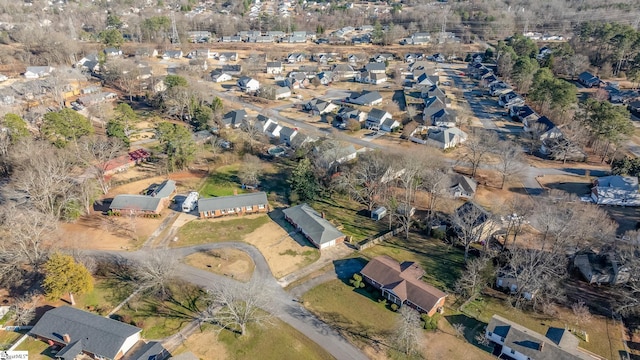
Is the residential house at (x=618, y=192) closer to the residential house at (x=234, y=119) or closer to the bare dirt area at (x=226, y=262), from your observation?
the bare dirt area at (x=226, y=262)

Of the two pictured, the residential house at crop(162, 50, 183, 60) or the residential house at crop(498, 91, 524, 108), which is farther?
the residential house at crop(162, 50, 183, 60)

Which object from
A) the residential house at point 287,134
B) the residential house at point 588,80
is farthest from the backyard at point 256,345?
the residential house at point 588,80

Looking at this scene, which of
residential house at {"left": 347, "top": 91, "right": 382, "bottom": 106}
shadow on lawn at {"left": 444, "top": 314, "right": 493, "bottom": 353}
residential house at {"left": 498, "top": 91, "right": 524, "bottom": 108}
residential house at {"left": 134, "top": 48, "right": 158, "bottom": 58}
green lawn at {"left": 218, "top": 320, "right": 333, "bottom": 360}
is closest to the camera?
green lawn at {"left": 218, "top": 320, "right": 333, "bottom": 360}

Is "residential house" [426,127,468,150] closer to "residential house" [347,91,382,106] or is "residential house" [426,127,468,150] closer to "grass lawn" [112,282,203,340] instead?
"residential house" [347,91,382,106]

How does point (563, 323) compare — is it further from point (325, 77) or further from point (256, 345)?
point (325, 77)

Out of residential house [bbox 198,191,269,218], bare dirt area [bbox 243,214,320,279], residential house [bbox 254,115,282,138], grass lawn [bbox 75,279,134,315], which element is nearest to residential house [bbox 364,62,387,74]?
residential house [bbox 254,115,282,138]

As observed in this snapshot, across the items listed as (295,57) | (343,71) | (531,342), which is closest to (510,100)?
(343,71)
